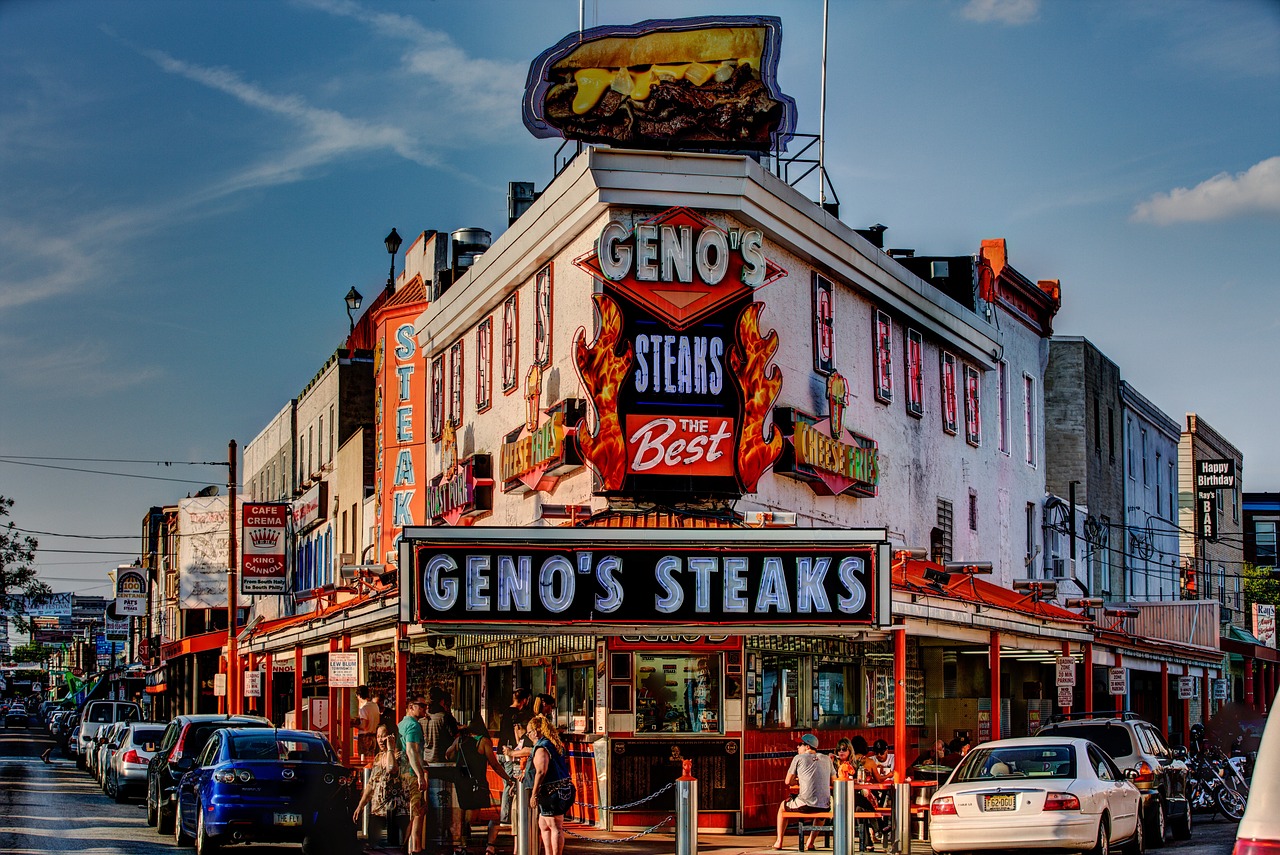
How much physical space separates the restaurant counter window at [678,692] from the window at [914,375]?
10.2 metres

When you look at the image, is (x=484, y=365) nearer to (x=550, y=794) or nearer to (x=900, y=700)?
(x=900, y=700)

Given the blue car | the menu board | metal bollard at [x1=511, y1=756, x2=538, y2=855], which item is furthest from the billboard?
metal bollard at [x1=511, y1=756, x2=538, y2=855]

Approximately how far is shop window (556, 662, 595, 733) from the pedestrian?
4.94 metres

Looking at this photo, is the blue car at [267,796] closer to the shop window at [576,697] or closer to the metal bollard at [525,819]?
the metal bollard at [525,819]

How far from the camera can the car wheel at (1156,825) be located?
21938mm

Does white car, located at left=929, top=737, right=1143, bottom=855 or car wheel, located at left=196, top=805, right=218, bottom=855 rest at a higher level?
white car, located at left=929, top=737, right=1143, bottom=855

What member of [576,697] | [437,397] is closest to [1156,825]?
[576,697]

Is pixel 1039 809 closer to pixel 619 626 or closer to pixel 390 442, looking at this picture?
pixel 619 626

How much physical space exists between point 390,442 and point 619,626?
16929 mm

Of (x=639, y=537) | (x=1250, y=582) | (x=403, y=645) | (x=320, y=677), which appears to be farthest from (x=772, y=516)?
(x=1250, y=582)

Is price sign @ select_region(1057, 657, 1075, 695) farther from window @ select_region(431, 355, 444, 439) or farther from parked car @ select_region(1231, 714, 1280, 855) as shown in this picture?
parked car @ select_region(1231, 714, 1280, 855)

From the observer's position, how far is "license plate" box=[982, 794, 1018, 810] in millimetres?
18094

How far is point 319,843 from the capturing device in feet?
66.6

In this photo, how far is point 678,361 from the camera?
25.2 meters
